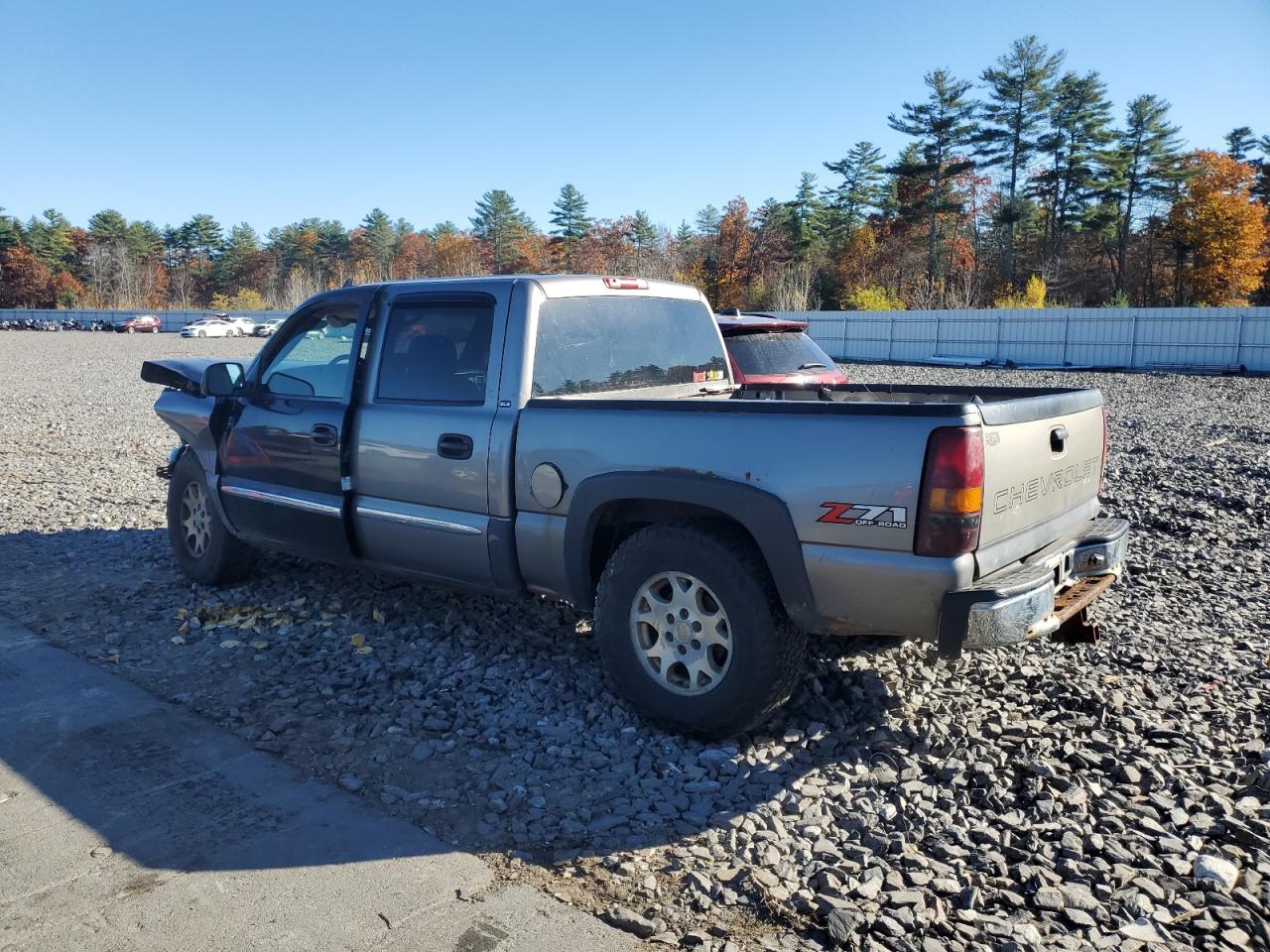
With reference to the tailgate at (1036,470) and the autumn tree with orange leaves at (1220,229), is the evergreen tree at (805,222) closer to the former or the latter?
the autumn tree with orange leaves at (1220,229)

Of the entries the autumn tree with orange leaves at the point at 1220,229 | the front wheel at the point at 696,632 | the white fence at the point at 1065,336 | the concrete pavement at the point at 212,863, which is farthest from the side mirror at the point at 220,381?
the autumn tree with orange leaves at the point at 1220,229

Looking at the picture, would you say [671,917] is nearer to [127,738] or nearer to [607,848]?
[607,848]

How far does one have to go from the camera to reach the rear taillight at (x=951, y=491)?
11.3 feet

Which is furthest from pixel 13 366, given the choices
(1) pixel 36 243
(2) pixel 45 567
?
(1) pixel 36 243

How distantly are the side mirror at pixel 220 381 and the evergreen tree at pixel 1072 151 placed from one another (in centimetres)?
5966

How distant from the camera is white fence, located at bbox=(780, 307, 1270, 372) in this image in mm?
27562

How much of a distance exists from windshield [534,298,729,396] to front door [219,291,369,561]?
4.00ft

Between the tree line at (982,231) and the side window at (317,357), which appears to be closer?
the side window at (317,357)

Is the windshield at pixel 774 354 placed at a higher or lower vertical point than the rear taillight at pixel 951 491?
higher

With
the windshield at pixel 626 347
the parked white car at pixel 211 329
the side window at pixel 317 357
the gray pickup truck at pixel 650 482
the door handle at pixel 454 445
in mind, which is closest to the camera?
the gray pickup truck at pixel 650 482

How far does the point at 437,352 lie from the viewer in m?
5.04

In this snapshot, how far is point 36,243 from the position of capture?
4021 inches

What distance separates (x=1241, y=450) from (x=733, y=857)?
419 inches

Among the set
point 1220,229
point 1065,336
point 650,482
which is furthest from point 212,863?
point 1220,229
